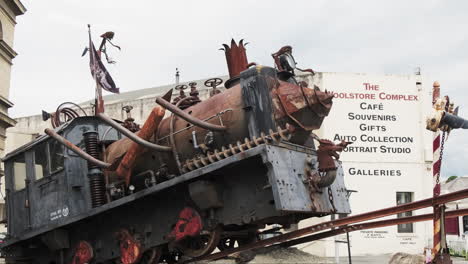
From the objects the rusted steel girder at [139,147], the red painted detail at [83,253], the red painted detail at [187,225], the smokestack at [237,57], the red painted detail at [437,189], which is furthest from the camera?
the red painted detail at [83,253]

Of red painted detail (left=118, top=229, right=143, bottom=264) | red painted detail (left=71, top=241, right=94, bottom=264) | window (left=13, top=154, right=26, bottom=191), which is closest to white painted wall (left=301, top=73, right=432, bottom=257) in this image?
window (left=13, top=154, right=26, bottom=191)

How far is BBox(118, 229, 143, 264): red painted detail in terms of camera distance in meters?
7.31

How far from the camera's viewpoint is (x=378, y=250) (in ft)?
62.6

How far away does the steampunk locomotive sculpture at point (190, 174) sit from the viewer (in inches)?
246

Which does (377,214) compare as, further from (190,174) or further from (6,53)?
(6,53)

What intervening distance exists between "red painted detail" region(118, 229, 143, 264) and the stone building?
962cm

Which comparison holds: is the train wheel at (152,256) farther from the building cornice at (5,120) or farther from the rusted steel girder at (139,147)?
the building cornice at (5,120)

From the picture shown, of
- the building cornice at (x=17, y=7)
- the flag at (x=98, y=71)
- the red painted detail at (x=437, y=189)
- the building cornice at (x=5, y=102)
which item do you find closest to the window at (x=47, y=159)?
the flag at (x=98, y=71)

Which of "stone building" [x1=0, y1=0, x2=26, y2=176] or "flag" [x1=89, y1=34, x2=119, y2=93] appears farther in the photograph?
"stone building" [x1=0, y1=0, x2=26, y2=176]

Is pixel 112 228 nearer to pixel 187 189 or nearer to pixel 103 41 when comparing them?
pixel 187 189

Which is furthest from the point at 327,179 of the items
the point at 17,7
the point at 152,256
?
the point at 17,7

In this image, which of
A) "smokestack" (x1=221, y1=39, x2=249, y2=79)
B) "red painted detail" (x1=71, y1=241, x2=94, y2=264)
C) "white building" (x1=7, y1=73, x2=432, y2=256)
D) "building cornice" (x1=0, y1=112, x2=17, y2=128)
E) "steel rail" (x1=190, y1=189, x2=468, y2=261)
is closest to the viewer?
"steel rail" (x1=190, y1=189, x2=468, y2=261)

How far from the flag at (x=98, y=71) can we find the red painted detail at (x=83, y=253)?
3.05 meters

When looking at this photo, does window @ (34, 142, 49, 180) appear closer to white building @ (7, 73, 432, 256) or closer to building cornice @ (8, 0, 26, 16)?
building cornice @ (8, 0, 26, 16)
